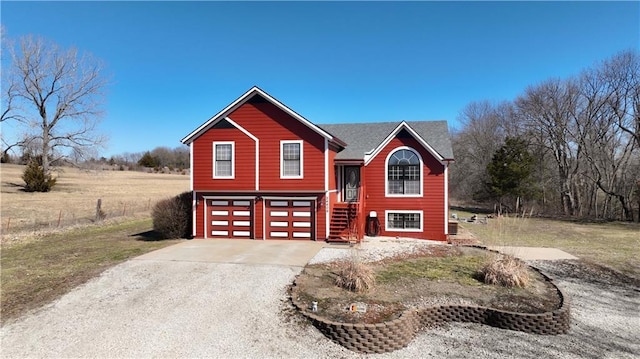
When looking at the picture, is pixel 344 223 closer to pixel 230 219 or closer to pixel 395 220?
pixel 395 220

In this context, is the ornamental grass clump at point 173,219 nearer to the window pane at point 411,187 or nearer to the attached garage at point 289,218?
the attached garage at point 289,218

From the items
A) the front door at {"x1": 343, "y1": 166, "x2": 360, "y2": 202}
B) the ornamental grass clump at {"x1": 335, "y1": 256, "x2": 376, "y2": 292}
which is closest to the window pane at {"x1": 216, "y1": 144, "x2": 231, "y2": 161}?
the front door at {"x1": 343, "y1": 166, "x2": 360, "y2": 202}

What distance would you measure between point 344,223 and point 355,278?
22.8 feet

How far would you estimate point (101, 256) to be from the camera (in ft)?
39.5

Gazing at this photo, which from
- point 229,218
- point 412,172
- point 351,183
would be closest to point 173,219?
point 229,218

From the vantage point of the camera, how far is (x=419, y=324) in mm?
7027

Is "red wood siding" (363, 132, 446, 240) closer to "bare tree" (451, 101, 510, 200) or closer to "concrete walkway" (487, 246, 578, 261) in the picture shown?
"concrete walkway" (487, 246, 578, 261)

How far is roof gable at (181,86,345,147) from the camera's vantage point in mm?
15062

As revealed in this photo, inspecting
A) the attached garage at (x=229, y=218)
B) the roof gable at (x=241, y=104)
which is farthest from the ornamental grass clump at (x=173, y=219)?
the roof gable at (x=241, y=104)

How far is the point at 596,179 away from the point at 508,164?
7.49m

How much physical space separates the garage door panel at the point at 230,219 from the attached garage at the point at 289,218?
35.2 inches

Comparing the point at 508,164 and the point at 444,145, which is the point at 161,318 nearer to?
the point at 444,145

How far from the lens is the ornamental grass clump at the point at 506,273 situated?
28.8ft

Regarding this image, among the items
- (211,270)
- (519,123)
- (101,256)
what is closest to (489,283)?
(211,270)
